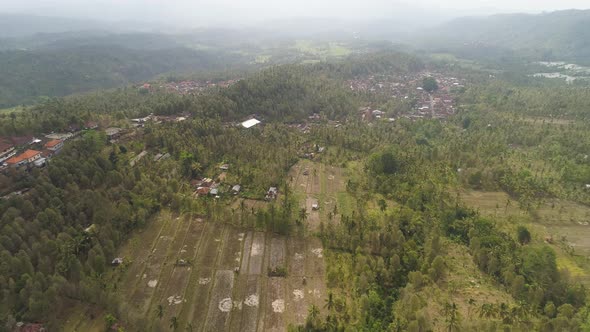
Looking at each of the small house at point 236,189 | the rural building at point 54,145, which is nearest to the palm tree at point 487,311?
the small house at point 236,189

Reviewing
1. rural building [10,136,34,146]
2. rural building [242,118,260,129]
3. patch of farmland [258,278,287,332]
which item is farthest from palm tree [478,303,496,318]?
rural building [10,136,34,146]

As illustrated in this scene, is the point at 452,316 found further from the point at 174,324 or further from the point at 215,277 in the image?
the point at 174,324

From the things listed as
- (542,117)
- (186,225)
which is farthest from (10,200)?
(542,117)

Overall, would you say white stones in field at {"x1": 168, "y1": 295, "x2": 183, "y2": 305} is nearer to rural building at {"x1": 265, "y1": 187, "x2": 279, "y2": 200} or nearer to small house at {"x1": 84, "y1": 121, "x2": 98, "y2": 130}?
rural building at {"x1": 265, "y1": 187, "x2": 279, "y2": 200}

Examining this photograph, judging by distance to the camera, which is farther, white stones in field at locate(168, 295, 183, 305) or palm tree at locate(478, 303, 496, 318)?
white stones in field at locate(168, 295, 183, 305)

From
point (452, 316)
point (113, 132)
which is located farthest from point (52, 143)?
point (452, 316)

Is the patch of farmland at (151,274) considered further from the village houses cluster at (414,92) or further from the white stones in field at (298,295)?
the village houses cluster at (414,92)

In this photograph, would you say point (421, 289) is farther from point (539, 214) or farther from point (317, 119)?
point (317, 119)
